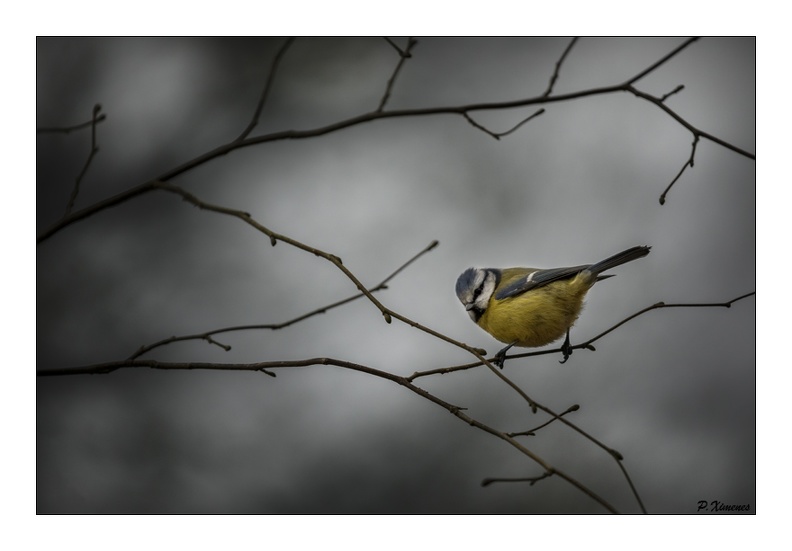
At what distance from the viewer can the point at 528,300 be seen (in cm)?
167

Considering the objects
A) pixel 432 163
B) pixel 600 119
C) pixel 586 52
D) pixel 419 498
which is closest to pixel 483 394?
pixel 419 498

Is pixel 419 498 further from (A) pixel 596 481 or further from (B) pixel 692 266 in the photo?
(B) pixel 692 266

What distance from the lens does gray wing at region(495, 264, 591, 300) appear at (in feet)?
5.38

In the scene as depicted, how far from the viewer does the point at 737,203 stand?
1688mm

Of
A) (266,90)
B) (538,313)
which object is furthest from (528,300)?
(266,90)

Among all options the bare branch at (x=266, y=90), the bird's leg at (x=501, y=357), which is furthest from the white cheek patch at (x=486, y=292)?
the bare branch at (x=266, y=90)

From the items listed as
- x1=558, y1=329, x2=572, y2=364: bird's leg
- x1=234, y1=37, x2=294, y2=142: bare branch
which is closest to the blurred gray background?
x1=558, y1=329, x2=572, y2=364: bird's leg

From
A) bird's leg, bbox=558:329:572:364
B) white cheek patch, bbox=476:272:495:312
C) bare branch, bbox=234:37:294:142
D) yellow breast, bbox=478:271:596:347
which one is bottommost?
bird's leg, bbox=558:329:572:364

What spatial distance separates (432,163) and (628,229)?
1.77ft

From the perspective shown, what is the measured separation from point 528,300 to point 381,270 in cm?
38

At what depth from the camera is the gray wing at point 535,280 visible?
1640 mm

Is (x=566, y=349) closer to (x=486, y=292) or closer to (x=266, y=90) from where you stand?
(x=486, y=292)

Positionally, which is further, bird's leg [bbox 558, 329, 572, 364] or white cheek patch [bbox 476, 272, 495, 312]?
white cheek patch [bbox 476, 272, 495, 312]

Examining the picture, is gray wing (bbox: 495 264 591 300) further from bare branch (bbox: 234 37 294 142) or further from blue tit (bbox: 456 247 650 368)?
bare branch (bbox: 234 37 294 142)
